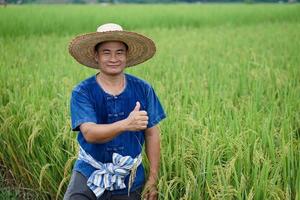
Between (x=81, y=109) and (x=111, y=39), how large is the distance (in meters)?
0.30

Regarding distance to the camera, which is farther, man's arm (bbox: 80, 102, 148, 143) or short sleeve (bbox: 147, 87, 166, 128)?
short sleeve (bbox: 147, 87, 166, 128)

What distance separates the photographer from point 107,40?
6.09ft

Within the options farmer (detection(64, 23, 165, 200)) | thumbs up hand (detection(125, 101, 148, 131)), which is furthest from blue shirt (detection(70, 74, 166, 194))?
thumbs up hand (detection(125, 101, 148, 131))

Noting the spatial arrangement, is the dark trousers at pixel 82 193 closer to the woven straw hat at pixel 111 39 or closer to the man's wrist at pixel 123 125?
the man's wrist at pixel 123 125

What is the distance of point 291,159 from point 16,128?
169 centimetres

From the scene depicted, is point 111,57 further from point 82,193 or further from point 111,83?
point 82,193

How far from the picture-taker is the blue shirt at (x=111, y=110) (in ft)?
6.19

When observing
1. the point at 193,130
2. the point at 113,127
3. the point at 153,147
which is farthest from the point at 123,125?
the point at 193,130

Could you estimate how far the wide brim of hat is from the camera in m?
1.83

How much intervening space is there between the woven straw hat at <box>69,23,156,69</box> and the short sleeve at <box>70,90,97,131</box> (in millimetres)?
184

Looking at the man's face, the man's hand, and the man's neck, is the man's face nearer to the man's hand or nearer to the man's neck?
the man's neck

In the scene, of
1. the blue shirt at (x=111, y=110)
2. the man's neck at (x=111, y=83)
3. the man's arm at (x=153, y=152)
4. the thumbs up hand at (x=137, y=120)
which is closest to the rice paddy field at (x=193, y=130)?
the man's arm at (x=153, y=152)

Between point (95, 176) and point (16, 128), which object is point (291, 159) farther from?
point (16, 128)

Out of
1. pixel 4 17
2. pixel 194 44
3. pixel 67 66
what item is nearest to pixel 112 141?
pixel 67 66
